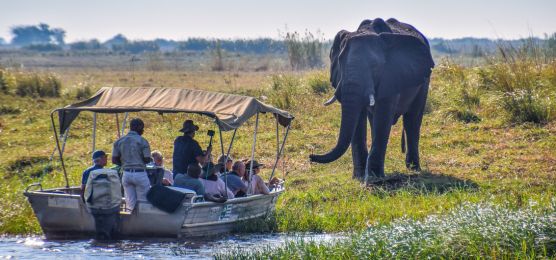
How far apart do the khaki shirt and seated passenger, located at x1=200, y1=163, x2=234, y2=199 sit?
108cm

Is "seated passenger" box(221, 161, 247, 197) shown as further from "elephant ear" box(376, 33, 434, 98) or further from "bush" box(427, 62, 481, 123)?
"bush" box(427, 62, 481, 123)

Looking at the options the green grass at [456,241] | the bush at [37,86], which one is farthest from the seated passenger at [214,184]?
the bush at [37,86]

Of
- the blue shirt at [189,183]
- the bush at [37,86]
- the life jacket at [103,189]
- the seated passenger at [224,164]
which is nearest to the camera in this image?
the life jacket at [103,189]

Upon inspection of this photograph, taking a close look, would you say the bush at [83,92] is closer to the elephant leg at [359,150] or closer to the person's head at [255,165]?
the elephant leg at [359,150]

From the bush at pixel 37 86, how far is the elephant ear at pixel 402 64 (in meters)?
→ 15.8

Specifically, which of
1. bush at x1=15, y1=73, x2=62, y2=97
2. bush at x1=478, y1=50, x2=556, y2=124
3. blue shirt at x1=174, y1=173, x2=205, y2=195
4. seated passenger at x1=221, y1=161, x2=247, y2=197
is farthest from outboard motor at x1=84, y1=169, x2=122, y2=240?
bush at x1=15, y1=73, x2=62, y2=97

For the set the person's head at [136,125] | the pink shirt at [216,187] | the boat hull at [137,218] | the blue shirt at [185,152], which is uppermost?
the person's head at [136,125]

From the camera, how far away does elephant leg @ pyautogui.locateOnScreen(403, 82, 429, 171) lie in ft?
66.3

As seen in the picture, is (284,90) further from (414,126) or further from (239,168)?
(239,168)

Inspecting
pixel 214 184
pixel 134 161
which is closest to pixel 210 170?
pixel 214 184

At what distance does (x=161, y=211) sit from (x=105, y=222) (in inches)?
31.0

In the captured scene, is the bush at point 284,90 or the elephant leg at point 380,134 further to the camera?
the bush at point 284,90

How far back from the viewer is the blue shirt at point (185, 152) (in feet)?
51.4

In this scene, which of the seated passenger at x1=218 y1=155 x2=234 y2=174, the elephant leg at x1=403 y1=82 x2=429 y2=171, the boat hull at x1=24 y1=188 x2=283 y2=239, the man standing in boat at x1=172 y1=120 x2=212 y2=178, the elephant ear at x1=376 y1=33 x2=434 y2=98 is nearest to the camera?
the boat hull at x1=24 y1=188 x2=283 y2=239
